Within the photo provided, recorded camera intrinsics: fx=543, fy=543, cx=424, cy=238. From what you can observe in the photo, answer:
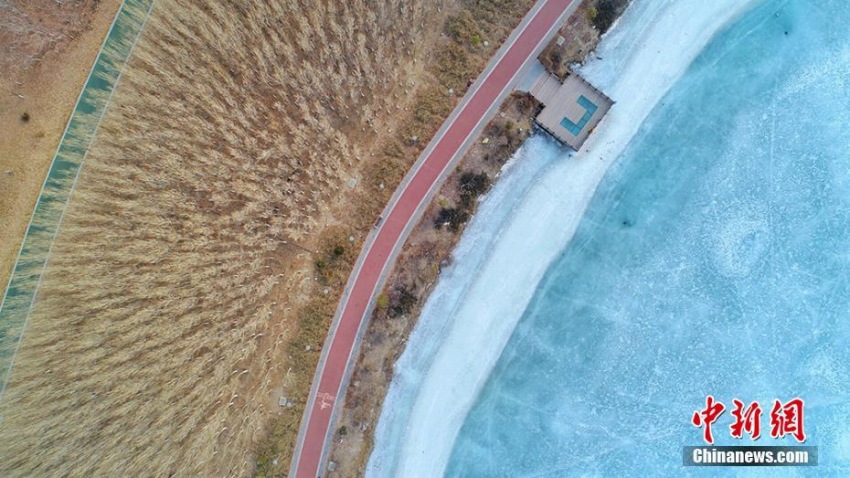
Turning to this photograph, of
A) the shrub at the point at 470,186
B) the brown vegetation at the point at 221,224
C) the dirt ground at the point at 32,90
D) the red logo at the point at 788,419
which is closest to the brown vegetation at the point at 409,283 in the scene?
the shrub at the point at 470,186

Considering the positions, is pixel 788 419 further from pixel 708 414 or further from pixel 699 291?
pixel 699 291

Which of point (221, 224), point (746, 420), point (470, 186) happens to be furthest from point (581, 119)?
point (221, 224)

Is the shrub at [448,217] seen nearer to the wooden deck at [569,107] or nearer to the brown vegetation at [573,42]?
the wooden deck at [569,107]

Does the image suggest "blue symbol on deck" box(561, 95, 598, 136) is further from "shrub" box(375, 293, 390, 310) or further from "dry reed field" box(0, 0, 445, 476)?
"shrub" box(375, 293, 390, 310)

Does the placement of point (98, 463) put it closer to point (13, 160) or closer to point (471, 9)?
point (13, 160)

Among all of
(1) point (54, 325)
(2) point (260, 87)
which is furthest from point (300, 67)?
(1) point (54, 325)

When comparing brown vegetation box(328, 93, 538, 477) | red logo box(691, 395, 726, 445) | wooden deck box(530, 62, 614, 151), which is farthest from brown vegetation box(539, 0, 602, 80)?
red logo box(691, 395, 726, 445)
